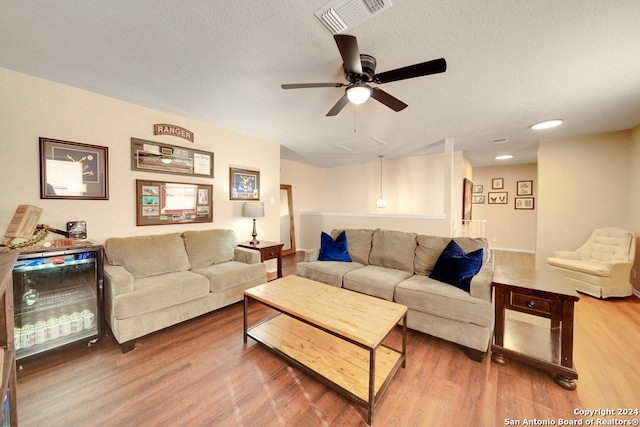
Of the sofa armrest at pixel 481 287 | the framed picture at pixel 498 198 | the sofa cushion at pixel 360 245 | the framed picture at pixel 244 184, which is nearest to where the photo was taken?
the sofa armrest at pixel 481 287

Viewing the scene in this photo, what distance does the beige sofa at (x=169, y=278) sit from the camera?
2.08 m

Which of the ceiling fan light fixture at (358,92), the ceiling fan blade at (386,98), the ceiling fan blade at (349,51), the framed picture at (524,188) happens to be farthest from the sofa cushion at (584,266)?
the ceiling fan blade at (349,51)

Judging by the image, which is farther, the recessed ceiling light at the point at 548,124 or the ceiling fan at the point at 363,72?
the recessed ceiling light at the point at 548,124

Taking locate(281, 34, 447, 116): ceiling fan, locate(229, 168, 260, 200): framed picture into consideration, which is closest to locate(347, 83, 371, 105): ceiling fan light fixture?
locate(281, 34, 447, 116): ceiling fan

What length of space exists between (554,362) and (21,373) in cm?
386

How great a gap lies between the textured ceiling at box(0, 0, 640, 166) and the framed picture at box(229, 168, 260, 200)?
0.91 metres

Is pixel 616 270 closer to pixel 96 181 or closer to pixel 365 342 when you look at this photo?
pixel 365 342

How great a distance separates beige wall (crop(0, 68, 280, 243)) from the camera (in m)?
2.13

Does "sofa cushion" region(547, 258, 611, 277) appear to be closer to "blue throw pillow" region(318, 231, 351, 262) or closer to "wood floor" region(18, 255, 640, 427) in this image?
"wood floor" region(18, 255, 640, 427)

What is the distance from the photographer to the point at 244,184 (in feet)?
12.9

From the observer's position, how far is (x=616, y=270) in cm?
313

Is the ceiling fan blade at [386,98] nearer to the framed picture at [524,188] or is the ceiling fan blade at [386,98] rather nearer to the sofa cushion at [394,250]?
the sofa cushion at [394,250]

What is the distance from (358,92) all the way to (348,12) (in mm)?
542

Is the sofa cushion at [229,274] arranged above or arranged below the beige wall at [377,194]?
below
